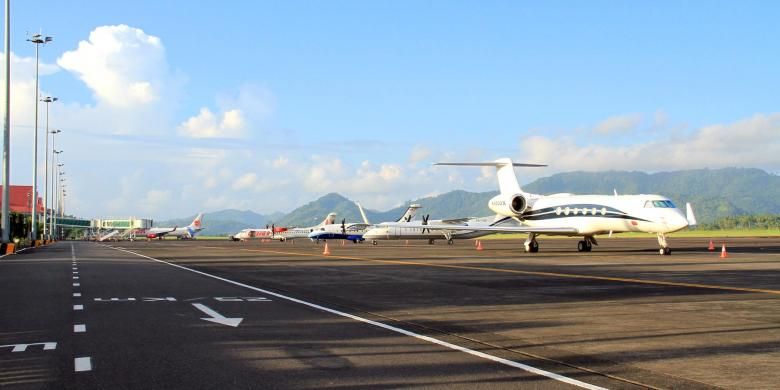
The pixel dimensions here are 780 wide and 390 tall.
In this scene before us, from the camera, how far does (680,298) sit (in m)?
16.7

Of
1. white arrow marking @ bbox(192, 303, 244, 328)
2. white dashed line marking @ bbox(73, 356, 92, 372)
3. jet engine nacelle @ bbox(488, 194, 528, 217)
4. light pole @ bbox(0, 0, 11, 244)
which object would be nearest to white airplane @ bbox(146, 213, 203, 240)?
light pole @ bbox(0, 0, 11, 244)

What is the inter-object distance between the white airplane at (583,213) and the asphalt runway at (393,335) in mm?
19309

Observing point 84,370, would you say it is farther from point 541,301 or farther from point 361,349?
point 541,301

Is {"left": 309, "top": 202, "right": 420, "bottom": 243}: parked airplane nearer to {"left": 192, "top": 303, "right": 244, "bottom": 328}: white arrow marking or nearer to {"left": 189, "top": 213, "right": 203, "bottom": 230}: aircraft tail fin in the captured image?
{"left": 192, "top": 303, "right": 244, "bottom": 328}: white arrow marking

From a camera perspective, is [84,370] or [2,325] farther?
[2,325]

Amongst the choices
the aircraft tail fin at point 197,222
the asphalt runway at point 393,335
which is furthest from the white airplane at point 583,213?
the aircraft tail fin at point 197,222

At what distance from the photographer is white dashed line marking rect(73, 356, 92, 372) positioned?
841 centimetres

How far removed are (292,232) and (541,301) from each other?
376 ft

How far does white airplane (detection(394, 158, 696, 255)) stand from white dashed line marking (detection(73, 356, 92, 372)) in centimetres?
3474

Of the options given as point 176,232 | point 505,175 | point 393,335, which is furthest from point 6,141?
point 176,232

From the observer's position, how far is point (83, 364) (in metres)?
8.66

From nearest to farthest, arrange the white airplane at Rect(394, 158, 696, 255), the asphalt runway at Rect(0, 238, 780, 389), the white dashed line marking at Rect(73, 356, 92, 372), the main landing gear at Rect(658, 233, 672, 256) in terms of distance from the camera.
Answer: the asphalt runway at Rect(0, 238, 780, 389)
the white dashed line marking at Rect(73, 356, 92, 372)
the main landing gear at Rect(658, 233, 672, 256)
the white airplane at Rect(394, 158, 696, 255)

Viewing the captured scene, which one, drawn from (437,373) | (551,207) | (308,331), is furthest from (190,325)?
(551,207)

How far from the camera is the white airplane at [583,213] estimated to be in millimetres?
39906
